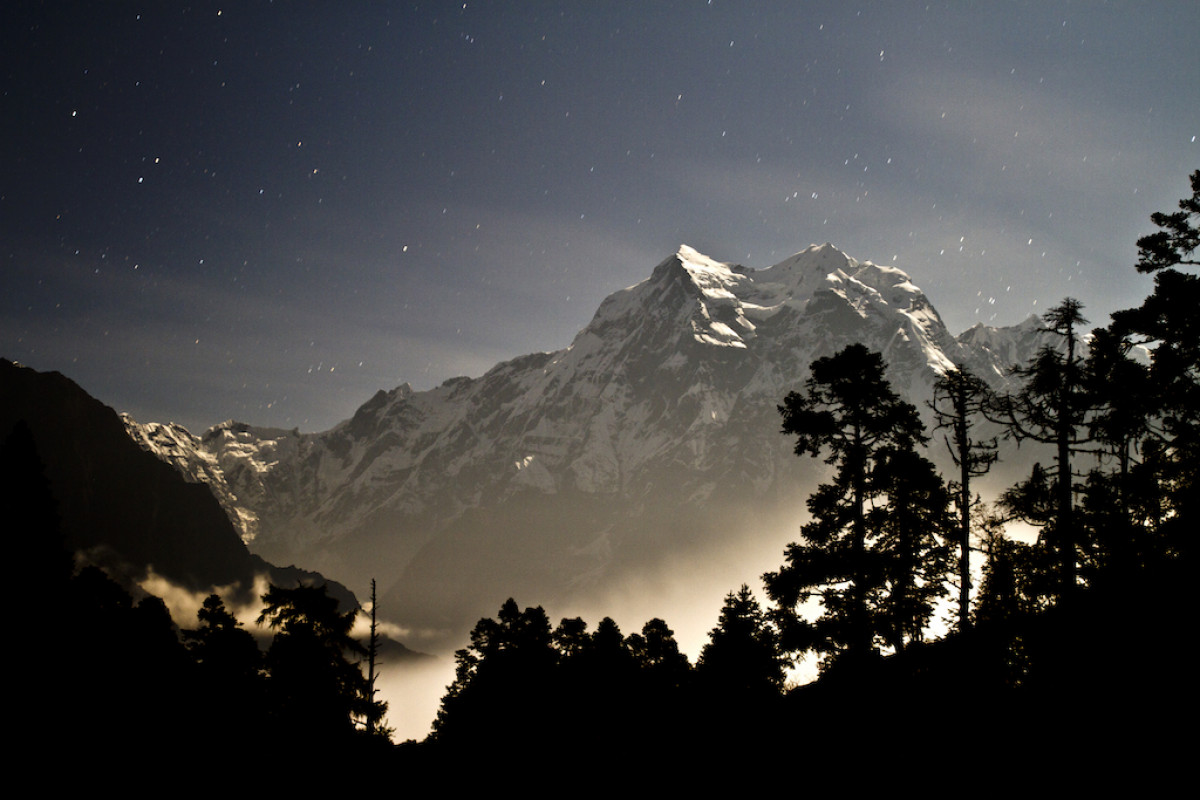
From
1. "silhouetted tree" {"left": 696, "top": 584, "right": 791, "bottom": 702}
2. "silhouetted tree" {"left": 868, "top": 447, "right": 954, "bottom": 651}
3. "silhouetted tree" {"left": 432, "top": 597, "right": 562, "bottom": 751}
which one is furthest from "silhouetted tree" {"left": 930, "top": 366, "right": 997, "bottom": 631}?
"silhouetted tree" {"left": 432, "top": 597, "right": 562, "bottom": 751}

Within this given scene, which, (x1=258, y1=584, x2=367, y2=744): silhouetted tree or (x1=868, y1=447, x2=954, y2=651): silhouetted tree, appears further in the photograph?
(x1=258, y1=584, x2=367, y2=744): silhouetted tree

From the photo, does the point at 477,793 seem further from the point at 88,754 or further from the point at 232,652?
the point at 232,652

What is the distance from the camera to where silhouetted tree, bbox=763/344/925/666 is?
17438mm

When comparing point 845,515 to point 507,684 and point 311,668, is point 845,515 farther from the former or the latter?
point 507,684

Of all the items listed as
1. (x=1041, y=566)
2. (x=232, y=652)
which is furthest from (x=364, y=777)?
(x=1041, y=566)

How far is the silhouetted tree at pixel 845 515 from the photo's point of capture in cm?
1744

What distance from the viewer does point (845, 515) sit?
17.9m

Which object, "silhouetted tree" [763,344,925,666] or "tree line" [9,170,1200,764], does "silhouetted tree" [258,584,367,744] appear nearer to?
"tree line" [9,170,1200,764]

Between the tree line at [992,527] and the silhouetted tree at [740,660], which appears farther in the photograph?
the silhouetted tree at [740,660]

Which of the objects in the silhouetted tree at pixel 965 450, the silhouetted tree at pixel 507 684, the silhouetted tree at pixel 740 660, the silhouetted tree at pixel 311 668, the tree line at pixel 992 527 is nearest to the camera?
the tree line at pixel 992 527

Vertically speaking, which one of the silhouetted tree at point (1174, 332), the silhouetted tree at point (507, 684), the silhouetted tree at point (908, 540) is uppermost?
the silhouetted tree at point (1174, 332)

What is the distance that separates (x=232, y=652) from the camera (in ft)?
96.7

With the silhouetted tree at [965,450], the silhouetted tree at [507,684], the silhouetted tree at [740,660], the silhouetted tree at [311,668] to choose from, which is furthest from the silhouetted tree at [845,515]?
the silhouetted tree at [311,668]

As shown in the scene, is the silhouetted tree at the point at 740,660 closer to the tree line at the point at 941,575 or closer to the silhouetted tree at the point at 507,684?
the tree line at the point at 941,575
